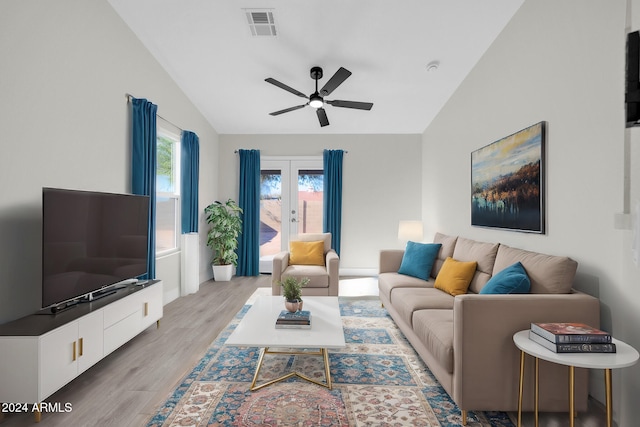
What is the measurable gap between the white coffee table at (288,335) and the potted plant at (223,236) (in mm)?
2679

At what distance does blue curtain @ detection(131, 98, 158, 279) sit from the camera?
3.30 m

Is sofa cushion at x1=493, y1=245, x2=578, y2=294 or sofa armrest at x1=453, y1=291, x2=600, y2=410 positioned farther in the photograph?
sofa cushion at x1=493, y1=245, x2=578, y2=294

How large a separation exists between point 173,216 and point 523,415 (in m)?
4.25

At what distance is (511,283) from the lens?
2.04 m

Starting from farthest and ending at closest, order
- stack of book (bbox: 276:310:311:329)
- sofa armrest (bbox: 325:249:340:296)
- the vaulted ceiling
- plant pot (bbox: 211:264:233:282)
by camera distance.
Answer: plant pot (bbox: 211:264:233:282) < sofa armrest (bbox: 325:249:340:296) < the vaulted ceiling < stack of book (bbox: 276:310:311:329)

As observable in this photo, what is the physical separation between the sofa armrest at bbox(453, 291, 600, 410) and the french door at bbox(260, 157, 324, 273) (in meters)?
4.22

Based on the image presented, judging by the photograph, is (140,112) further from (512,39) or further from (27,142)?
(512,39)

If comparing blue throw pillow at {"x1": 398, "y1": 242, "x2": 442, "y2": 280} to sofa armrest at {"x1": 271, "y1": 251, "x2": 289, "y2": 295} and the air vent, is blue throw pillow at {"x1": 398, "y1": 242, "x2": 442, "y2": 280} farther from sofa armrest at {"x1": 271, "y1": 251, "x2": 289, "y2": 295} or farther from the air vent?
the air vent

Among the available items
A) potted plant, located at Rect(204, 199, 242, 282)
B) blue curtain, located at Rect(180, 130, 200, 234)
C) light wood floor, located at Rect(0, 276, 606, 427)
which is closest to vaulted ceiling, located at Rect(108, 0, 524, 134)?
blue curtain, located at Rect(180, 130, 200, 234)

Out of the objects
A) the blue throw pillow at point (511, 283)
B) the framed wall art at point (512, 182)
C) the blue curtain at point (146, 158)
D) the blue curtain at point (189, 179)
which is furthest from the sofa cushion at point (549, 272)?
the blue curtain at point (189, 179)

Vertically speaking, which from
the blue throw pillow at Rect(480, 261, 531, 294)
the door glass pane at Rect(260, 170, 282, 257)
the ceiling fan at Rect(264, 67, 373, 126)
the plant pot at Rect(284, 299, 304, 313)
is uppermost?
the ceiling fan at Rect(264, 67, 373, 126)

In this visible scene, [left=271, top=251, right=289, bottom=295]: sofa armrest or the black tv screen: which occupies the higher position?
the black tv screen

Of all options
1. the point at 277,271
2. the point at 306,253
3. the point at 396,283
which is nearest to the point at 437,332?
the point at 396,283

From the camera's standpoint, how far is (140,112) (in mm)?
3328
